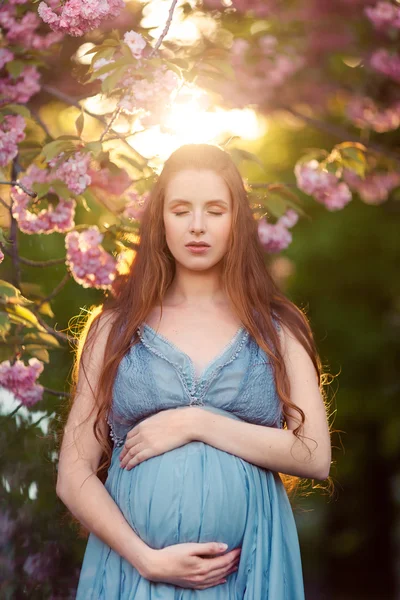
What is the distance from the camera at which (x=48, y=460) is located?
3277 mm

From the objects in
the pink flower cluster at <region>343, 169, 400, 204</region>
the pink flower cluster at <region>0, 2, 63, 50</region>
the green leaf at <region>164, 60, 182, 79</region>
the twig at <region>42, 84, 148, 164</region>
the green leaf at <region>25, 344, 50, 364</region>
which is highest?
the green leaf at <region>164, 60, 182, 79</region>

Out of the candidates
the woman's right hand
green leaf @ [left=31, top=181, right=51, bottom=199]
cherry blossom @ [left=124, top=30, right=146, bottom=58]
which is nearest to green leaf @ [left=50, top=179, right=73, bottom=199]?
green leaf @ [left=31, top=181, right=51, bottom=199]

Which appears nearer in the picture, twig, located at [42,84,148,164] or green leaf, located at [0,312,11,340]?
green leaf, located at [0,312,11,340]

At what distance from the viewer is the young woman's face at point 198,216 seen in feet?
7.95

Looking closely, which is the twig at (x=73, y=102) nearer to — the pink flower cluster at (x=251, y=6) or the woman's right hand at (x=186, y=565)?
the pink flower cluster at (x=251, y=6)

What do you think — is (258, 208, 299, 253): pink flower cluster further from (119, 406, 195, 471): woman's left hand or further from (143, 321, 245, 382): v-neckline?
(119, 406, 195, 471): woman's left hand

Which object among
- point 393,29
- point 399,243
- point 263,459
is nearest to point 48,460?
point 263,459

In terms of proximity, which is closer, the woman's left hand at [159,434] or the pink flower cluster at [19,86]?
the woman's left hand at [159,434]

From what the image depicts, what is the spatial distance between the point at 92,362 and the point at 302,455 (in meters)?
0.56

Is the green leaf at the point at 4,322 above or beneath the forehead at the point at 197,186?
beneath

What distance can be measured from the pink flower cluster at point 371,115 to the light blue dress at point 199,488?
2.39m

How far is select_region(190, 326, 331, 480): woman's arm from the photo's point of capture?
2.32m

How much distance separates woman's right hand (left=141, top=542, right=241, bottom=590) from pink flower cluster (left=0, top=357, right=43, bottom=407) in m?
1.00

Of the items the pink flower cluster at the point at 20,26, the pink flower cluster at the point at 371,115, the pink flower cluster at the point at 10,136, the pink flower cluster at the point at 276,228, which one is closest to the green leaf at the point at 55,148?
the pink flower cluster at the point at 10,136
